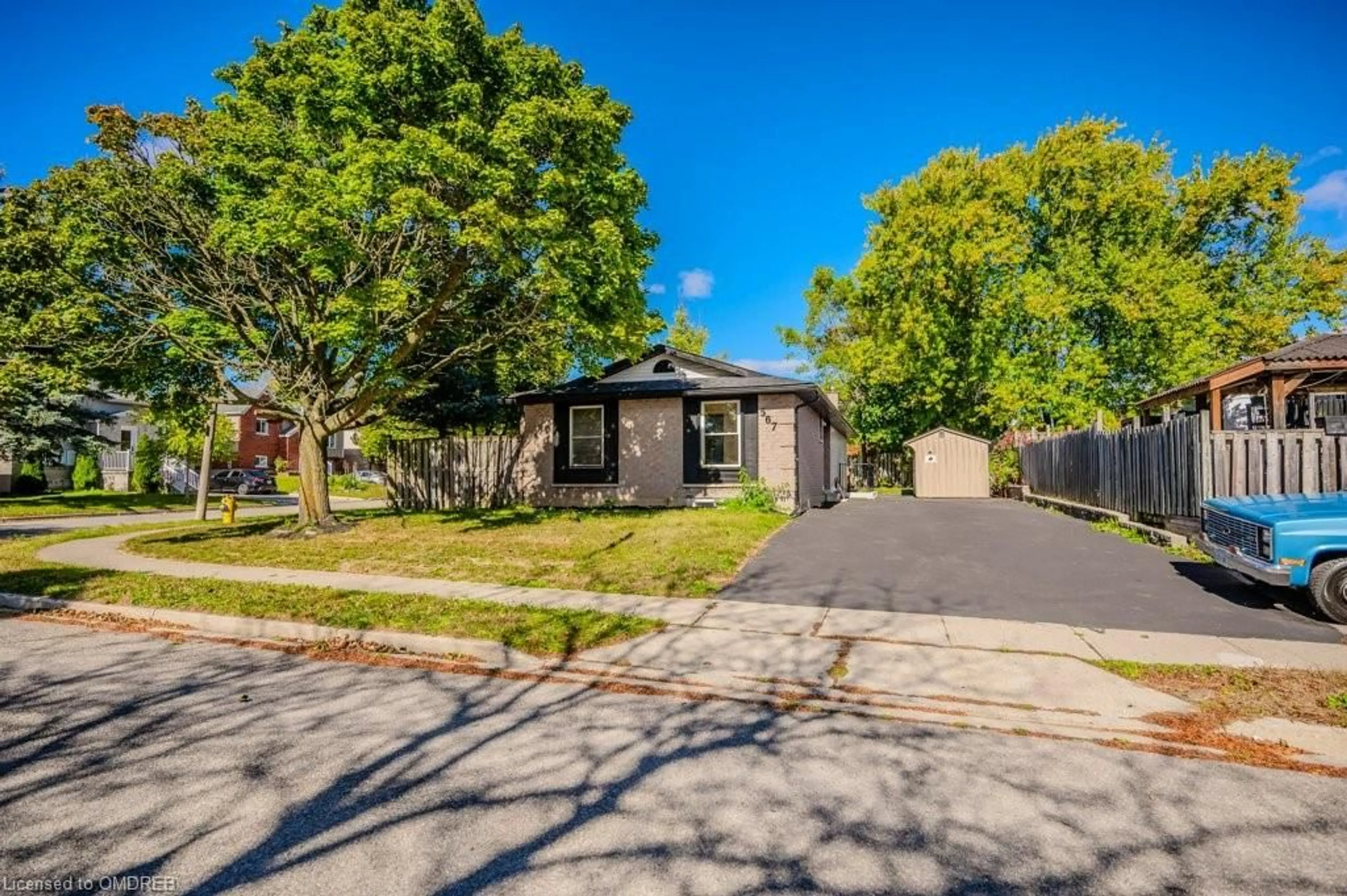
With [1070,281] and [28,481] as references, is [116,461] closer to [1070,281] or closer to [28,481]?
[28,481]

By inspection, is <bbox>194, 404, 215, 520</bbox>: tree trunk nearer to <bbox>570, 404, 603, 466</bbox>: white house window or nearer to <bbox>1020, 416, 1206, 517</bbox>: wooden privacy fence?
<bbox>570, 404, 603, 466</bbox>: white house window

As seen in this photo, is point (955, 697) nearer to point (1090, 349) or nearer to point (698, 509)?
point (698, 509)

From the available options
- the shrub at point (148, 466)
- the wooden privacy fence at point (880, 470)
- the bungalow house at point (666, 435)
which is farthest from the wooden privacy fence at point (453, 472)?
the shrub at point (148, 466)

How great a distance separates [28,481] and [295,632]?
32337 mm

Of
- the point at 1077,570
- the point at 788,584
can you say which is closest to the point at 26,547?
the point at 788,584

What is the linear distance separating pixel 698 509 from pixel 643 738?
11588 millimetres

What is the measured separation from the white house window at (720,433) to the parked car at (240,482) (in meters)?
27.8

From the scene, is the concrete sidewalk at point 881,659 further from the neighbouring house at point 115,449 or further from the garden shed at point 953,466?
A: the neighbouring house at point 115,449

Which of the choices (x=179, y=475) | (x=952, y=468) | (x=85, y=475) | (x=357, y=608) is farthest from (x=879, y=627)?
(x=179, y=475)

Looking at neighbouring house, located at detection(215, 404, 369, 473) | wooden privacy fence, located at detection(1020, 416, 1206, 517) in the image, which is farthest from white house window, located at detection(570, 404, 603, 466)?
neighbouring house, located at detection(215, 404, 369, 473)

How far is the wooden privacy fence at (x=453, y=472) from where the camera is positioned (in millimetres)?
18594

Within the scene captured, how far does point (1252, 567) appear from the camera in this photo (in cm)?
661

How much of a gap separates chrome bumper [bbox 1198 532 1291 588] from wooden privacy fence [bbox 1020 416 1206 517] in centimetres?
375

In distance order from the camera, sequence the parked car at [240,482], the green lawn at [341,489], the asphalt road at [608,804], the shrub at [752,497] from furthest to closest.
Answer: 1. the green lawn at [341,489]
2. the parked car at [240,482]
3. the shrub at [752,497]
4. the asphalt road at [608,804]
